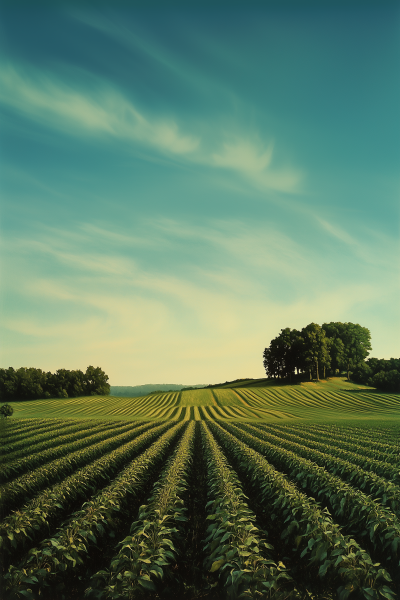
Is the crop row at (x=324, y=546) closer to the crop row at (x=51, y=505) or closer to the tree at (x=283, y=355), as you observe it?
the crop row at (x=51, y=505)

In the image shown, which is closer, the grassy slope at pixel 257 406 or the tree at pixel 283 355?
the grassy slope at pixel 257 406

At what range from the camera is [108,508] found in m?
8.65

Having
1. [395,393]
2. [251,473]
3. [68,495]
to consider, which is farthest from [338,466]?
[395,393]

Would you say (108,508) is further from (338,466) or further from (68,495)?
(338,466)

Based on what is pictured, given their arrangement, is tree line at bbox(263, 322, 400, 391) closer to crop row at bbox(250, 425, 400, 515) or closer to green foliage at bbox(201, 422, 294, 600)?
crop row at bbox(250, 425, 400, 515)

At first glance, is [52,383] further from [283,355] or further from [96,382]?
[283,355]

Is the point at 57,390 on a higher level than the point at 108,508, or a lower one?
lower

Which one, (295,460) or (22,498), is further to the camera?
(295,460)

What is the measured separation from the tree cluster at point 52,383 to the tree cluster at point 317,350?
6837cm

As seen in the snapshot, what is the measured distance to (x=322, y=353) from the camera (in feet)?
308

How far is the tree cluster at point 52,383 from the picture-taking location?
355 ft

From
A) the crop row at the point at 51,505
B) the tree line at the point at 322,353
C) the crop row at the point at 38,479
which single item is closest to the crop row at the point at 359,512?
the crop row at the point at 51,505

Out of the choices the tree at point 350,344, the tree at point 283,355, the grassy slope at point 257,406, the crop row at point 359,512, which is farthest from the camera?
the tree at point 283,355

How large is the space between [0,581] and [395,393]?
259 feet
